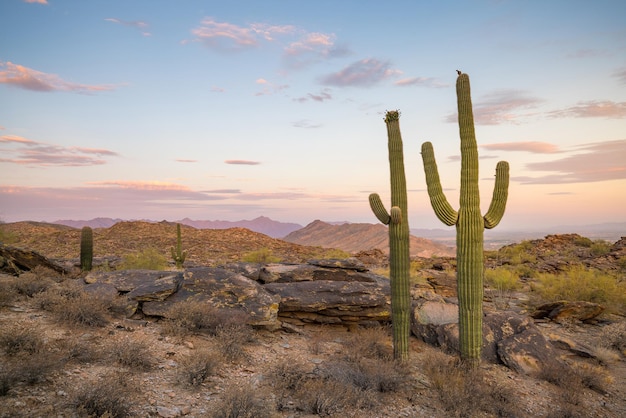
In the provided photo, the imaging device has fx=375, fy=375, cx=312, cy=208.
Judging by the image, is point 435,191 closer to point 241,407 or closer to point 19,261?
point 241,407

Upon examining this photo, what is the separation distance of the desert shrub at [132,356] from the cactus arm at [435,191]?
21.1 ft

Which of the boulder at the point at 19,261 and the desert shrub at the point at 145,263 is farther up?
the boulder at the point at 19,261

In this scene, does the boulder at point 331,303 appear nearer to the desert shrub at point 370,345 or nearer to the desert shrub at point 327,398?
the desert shrub at point 370,345

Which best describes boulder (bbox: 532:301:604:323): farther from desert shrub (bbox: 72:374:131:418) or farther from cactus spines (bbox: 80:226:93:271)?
cactus spines (bbox: 80:226:93:271)

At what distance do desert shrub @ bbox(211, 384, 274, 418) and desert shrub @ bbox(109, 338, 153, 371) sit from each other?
6.11 ft

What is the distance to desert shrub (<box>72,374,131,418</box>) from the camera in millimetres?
4859

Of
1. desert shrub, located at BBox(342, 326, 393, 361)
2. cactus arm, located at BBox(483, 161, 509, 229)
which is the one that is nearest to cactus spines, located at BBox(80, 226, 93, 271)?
desert shrub, located at BBox(342, 326, 393, 361)

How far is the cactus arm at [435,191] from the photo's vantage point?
806 centimetres

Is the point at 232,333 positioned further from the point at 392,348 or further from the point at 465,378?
the point at 465,378

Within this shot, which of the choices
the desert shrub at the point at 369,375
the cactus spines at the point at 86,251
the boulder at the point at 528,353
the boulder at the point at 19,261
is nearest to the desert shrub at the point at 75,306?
the boulder at the point at 19,261

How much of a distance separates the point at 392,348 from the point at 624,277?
51.0ft

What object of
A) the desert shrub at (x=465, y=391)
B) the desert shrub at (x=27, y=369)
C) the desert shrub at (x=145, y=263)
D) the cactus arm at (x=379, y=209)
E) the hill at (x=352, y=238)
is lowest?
the hill at (x=352, y=238)

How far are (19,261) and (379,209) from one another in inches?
494

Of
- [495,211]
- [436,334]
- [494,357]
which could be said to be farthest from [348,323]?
[495,211]
